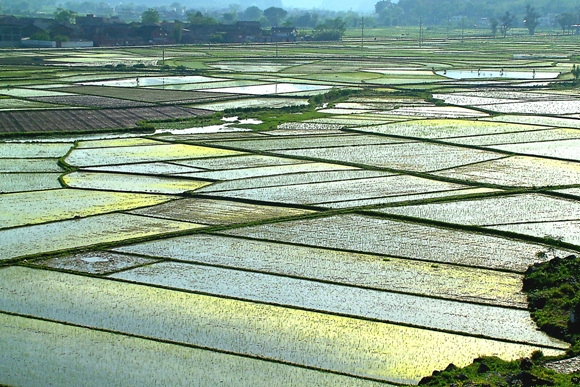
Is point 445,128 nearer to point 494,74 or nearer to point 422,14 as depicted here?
point 494,74

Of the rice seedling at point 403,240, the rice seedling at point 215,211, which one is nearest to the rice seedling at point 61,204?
the rice seedling at point 215,211

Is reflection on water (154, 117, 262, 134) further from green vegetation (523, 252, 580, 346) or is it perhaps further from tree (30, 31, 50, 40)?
tree (30, 31, 50, 40)

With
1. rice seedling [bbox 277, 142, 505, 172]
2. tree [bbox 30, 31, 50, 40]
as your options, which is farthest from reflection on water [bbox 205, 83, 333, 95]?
tree [bbox 30, 31, 50, 40]

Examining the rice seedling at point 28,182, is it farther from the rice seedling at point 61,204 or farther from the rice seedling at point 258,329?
the rice seedling at point 258,329

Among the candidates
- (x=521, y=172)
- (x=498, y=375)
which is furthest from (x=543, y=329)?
(x=521, y=172)

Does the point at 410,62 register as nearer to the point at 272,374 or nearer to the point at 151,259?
the point at 151,259

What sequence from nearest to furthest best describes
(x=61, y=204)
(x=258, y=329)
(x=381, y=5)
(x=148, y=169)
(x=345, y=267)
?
(x=258, y=329) → (x=345, y=267) → (x=61, y=204) → (x=148, y=169) → (x=381, y=5)
